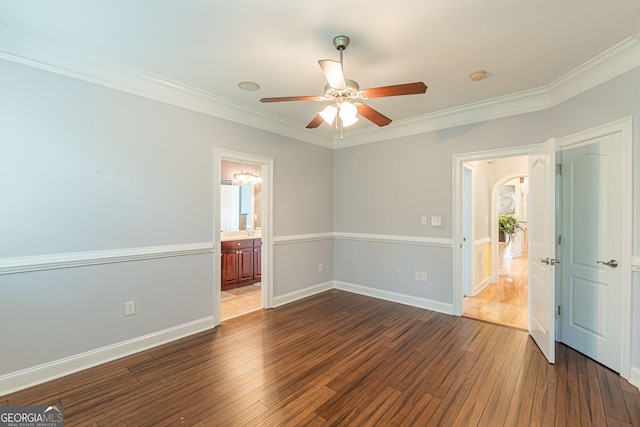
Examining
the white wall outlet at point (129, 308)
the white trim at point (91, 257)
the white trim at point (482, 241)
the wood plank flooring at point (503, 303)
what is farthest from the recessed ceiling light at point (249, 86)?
Result: the white trim at point (482, 241)

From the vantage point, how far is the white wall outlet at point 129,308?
2.81 metres

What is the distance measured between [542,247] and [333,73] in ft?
8.92

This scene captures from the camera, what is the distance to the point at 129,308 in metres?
2.83

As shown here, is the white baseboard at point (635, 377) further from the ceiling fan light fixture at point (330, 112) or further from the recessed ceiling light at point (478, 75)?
the ceiling fan light fixture at point (330, 112)

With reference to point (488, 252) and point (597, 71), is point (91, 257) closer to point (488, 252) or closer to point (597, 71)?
point (597, 71)

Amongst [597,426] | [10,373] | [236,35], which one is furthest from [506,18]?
[10,373]

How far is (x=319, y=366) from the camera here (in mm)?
2629

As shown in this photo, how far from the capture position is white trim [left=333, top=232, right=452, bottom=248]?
13.2 feet

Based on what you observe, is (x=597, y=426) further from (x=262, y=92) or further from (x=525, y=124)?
(x=262, y=92)

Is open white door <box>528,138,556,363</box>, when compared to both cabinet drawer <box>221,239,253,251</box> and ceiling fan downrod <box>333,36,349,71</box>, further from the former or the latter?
cabinet drawer <box>221,239,253,251</box>

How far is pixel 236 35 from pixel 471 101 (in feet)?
9.29

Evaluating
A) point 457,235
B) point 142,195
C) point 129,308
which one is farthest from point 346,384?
point 142,195

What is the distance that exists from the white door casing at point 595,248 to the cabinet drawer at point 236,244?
4.55 meters

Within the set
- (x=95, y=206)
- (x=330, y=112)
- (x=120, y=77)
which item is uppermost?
(x=120, y=77)
